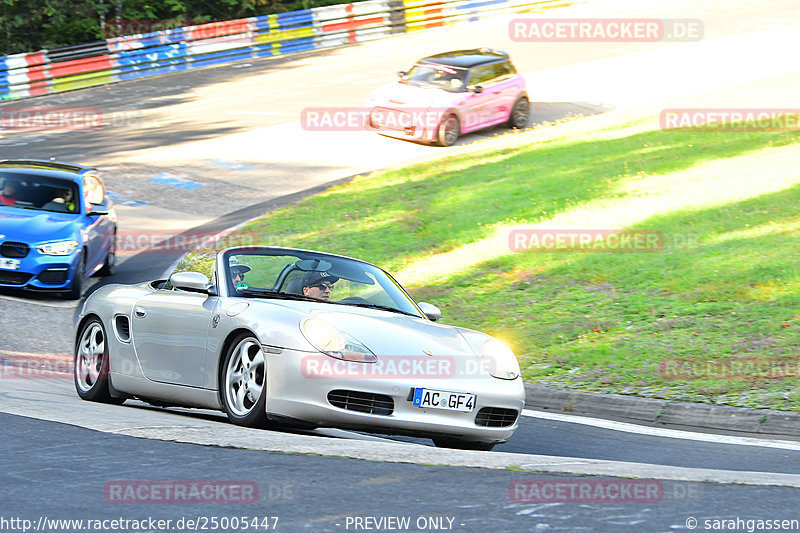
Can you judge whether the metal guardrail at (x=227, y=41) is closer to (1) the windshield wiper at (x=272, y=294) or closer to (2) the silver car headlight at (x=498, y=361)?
(1) the windshield wiper at (x=272, y=294)

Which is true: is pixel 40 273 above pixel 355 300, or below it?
below

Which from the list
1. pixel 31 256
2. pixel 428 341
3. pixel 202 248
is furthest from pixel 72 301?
pixel 428 341

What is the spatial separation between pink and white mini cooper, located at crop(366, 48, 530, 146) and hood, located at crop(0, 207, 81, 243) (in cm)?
1092

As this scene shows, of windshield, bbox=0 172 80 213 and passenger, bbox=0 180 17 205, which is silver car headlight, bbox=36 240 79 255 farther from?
passenger, bbox=0 180 17 205

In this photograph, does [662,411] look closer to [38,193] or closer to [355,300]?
[355,300]

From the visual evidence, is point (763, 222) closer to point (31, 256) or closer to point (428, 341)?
point (428, 341)

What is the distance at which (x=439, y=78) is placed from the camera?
24312 mm

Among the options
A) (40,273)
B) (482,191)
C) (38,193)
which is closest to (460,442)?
(40,273)

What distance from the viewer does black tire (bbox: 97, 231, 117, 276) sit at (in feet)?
51.8

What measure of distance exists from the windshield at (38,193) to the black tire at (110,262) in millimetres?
1144

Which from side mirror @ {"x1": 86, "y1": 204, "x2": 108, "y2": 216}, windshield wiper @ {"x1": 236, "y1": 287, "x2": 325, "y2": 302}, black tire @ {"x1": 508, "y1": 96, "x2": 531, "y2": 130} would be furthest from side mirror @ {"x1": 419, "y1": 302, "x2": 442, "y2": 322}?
black tire @ {"x1": 508, "y1": 96, "x2": 531, "y2": 130}

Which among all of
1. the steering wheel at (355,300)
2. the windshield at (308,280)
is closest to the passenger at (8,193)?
the windshield at (308,280)

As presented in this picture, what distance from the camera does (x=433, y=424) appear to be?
22.5 ft

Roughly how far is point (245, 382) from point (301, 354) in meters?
0.56
